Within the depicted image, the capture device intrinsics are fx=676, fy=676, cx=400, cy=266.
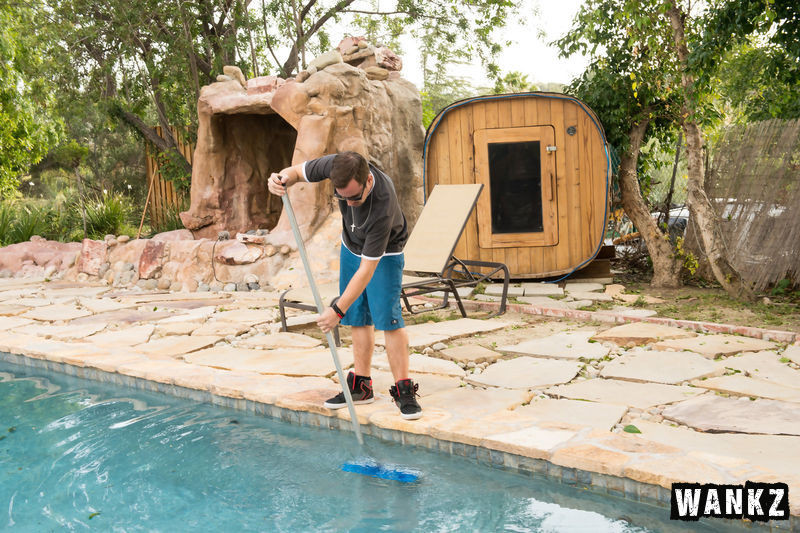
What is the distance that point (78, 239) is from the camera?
40.1 feet

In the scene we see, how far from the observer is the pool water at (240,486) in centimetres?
242

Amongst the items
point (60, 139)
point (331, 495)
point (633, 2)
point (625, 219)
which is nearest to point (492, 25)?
point (625, 219)

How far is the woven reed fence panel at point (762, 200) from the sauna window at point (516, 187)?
1933 millimetres

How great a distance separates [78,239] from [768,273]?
36.3 feet

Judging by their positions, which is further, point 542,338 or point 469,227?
point 469,227

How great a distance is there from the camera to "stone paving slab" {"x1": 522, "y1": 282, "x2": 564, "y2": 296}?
6613 mm

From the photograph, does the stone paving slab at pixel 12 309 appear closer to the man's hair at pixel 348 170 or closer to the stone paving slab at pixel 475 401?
the stone paving slab at pixel 475 401

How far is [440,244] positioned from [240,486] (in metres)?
3.32

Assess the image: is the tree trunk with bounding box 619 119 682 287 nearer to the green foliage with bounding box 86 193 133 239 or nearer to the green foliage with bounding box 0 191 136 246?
the green foliage with bounding box 0 191 136 246

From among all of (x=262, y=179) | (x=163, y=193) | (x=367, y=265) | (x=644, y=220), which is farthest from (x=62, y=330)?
(x=163, y=193)

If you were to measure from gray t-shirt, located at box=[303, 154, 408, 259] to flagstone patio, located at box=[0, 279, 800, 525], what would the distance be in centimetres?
77

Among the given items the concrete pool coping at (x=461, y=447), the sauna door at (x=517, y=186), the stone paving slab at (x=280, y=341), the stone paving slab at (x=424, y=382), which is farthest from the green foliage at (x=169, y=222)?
the stone paving slab at (x=424, y=382)

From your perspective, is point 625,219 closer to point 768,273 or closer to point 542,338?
point 768,273

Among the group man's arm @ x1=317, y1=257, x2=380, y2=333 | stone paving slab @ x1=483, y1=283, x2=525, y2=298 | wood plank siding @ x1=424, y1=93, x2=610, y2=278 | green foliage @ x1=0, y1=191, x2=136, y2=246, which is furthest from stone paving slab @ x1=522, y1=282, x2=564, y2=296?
green foliage @ x1=0, y1=191, x2=136, y2=246
